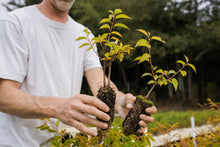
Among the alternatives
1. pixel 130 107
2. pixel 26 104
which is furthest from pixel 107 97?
pixel 26 104

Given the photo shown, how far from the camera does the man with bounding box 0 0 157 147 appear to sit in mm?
1298

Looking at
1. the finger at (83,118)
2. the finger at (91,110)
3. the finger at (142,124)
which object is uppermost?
the finger at (91,110)

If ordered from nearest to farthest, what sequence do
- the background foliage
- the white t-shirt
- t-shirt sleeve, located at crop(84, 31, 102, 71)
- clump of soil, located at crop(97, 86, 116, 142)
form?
clump of soil, located at crop(97, 86, 116, 142) → the white t-shirt → t-shirt sleeve, located at crop(84, 31, 102, 71) → the background foliage

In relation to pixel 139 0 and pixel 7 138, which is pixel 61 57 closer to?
pixel 7 138

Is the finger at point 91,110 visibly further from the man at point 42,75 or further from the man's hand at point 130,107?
the man's hand at point 130,107

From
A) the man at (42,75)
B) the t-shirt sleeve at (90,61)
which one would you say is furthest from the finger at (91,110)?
the t-shirt sleeve at (90,61)

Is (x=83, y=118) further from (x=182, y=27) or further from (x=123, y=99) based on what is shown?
(x=182, y=27)

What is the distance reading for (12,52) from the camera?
5.31ft

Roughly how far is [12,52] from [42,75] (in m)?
0.37

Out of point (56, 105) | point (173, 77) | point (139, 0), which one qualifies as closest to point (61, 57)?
point (56, 105)

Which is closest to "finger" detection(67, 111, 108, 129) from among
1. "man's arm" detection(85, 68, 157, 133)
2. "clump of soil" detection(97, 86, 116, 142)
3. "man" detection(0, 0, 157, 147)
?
"man" detection(0, 0, 157, 147)

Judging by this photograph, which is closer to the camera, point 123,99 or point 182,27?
point 123,99

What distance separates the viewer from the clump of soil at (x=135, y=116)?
1536 mm

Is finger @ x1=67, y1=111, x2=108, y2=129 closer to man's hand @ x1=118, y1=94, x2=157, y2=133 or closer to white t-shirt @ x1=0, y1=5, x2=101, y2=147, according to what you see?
man's hand @ x1=118, y1=94, x2=157, y2=133
